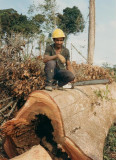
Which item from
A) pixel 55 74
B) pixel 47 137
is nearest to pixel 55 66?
pixel 55 74

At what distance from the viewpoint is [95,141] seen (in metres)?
3.67

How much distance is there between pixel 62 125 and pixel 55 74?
1.67m

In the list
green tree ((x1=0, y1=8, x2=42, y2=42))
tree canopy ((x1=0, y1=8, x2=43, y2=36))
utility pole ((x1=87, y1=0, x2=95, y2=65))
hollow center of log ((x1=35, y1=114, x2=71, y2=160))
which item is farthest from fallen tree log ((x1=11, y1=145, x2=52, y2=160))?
tree canopy ((x1=0, y1=8, x2=43, y2=36))

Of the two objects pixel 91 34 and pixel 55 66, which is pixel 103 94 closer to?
pixel 55 66

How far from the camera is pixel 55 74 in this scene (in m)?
4.88

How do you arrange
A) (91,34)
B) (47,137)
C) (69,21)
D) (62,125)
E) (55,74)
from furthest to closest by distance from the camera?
1. (69,21)
2. (91,34)
3. (55,74)
4. (47,137)
5. (62,125)

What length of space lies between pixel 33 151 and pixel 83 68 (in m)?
6.68

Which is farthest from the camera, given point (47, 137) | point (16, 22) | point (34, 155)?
point (16, 22)

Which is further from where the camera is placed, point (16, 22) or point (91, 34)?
point (16, 22)

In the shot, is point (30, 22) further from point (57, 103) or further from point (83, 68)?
point (57, 103)

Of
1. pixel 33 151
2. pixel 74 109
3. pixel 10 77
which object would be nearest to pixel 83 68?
pixel 10 77

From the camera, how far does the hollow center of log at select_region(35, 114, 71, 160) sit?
3.81 meters

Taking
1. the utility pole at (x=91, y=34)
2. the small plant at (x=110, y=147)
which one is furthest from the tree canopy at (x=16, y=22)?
the small plant at (x=110, y=147)

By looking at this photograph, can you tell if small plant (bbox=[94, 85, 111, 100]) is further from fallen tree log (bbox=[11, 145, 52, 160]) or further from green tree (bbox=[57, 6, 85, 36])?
green tree (bbox=[57, 6, 85, 36])
